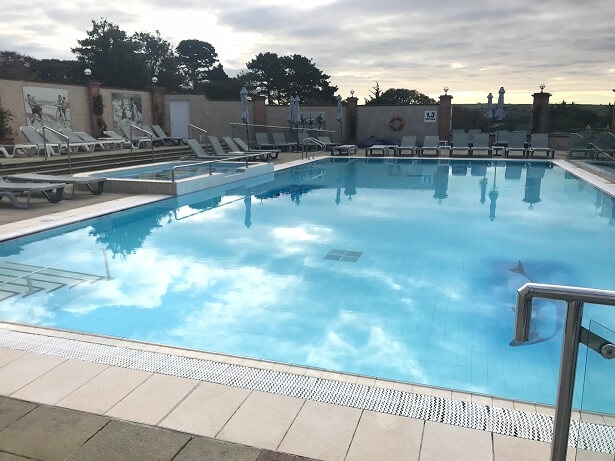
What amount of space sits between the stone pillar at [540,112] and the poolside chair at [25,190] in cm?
1884

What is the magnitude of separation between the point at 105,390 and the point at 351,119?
21.3 metres

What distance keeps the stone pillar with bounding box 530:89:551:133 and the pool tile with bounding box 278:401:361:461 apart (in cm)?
2110

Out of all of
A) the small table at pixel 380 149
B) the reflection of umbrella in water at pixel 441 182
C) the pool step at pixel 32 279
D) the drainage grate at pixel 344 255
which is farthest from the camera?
the small table at pixel 380 149

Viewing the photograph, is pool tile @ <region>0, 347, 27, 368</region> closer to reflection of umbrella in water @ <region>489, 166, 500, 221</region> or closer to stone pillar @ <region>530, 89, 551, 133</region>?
reflection of umbrella in water @ <region>489, 166, 500, 221</region>

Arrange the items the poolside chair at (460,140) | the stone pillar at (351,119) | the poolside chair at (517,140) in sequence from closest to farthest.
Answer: the poolside chair at (517,140), the poolside chair at (460,140), the stone pillar at (351,119)

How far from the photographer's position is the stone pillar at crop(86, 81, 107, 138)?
18.5 m

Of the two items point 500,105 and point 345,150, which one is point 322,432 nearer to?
point 345,150

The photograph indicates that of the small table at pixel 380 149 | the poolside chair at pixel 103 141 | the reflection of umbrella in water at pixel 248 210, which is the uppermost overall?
the poolside chair at pixel 103 141

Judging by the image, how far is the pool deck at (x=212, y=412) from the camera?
2201mm

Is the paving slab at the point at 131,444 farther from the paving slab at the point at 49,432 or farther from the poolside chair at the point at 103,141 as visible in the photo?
the poolside chair at the point at 103,141

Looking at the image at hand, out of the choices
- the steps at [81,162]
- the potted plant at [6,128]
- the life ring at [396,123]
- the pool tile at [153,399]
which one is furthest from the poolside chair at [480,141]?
the pool tile at [153,399]

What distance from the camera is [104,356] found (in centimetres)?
320

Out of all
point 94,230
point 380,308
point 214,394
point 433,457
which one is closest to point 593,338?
point 433,457

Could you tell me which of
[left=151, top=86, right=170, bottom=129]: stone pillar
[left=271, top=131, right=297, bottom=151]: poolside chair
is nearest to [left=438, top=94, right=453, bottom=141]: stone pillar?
[left=271, top=131, right=297, bottom=151]: poolside chair
